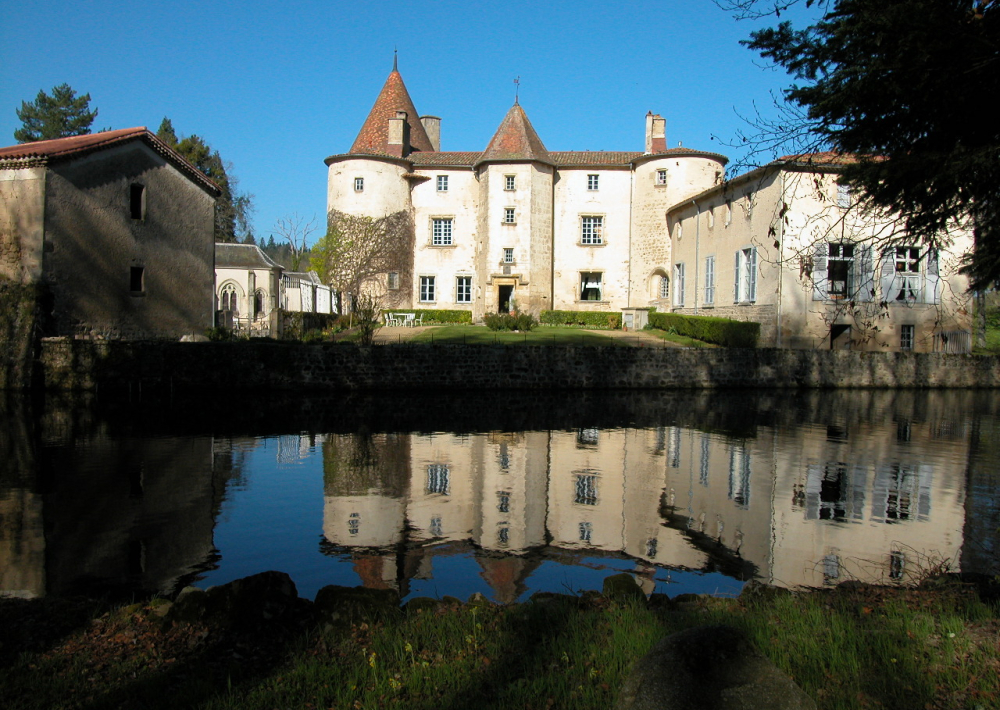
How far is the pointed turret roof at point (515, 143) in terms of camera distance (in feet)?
126

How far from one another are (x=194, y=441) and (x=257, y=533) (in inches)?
242

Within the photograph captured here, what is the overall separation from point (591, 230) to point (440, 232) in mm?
8121

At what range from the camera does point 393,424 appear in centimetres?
1546

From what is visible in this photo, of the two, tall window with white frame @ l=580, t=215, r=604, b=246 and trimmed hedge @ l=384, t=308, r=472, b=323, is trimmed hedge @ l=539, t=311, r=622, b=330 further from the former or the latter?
tall window with white frame @ l=580, t=215, r=604, b=246

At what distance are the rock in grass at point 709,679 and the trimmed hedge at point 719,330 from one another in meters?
24.4

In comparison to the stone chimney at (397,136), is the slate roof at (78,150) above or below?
below

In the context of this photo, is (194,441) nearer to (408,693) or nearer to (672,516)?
(672,516)

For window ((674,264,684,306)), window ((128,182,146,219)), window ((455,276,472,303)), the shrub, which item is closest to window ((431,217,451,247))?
window ((455,276,472,303))

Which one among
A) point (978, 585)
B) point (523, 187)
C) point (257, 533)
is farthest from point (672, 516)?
point (523, 187)

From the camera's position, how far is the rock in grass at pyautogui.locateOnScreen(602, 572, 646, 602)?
482 cm

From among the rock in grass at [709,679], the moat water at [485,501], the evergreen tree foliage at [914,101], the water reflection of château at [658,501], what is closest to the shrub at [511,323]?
the moat water at [485,501]

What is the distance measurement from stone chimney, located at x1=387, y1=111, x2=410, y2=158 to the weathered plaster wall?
44.7 feet

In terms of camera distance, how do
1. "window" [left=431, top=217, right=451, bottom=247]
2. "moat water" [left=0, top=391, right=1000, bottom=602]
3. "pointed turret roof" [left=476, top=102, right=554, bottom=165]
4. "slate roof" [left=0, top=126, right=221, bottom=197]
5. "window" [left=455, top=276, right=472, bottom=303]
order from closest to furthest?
"moat water" [left=0, top=391, right=1000, bottom=602]
"slate roof" [left=0, top=126, right=221, bottom=197]
"pointed turret roof" [left=476, top=102, right=554, bottom=165]
"window" [left=455, top=276, right=472, bottom=303]
"window" [left=431, top=217, right=451, bottom=247]

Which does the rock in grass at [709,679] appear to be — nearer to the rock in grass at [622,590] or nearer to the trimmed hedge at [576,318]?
the rock in grass at [622,590]
